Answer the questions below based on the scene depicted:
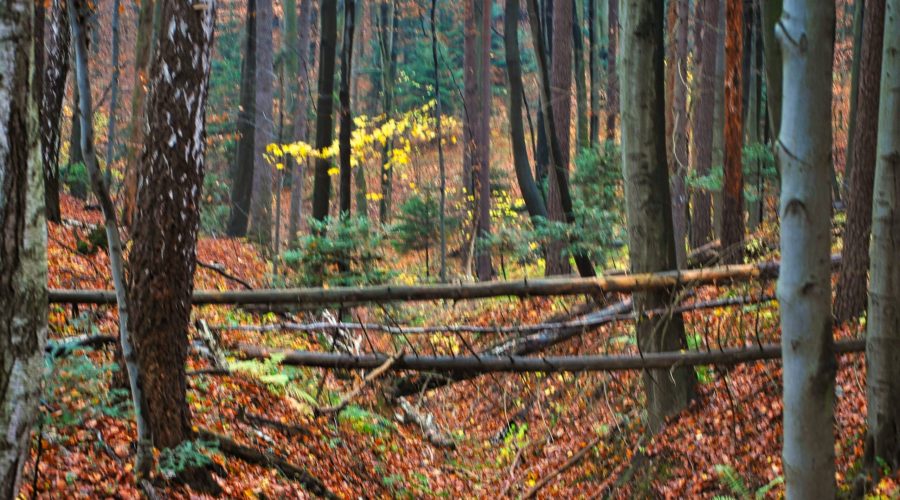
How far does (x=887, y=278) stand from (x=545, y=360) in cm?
328

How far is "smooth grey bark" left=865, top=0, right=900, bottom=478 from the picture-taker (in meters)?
5.85

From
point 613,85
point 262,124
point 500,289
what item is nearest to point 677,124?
point 613,85

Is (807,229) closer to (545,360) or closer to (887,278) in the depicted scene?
(887,278)

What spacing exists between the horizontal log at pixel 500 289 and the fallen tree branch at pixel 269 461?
1801mm

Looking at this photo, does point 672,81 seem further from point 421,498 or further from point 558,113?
point 421,498

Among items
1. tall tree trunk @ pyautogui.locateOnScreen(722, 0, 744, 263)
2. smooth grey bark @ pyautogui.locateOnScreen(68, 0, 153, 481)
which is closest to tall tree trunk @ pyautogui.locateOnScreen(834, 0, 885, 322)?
tall tree trunk @ pyautogui.locateOnScreen(722, 0, 744, 263)

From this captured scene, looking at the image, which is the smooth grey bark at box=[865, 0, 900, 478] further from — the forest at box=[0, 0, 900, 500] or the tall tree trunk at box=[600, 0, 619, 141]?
the tall tree trunk at box=[600, 0, 619, 141]

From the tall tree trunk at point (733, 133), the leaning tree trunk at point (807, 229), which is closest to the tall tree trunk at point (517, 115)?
the tall tree trunk at point (733, 133)

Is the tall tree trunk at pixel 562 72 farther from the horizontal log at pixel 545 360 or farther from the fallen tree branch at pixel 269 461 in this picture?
the fallen tree branch at pixel 269 461

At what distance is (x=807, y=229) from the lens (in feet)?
14.3

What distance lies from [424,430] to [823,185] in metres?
7.85

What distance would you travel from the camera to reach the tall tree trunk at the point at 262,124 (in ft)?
73.5

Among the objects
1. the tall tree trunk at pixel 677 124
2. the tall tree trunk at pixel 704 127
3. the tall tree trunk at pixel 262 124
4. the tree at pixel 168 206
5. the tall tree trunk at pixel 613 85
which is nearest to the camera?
the tree at pixel 168 206

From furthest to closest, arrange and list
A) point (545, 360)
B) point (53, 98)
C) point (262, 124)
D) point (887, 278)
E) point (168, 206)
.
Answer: point (262, 124)
point (53, 98)
point (545, 360)
point (168, 206)
point (887, 278)
